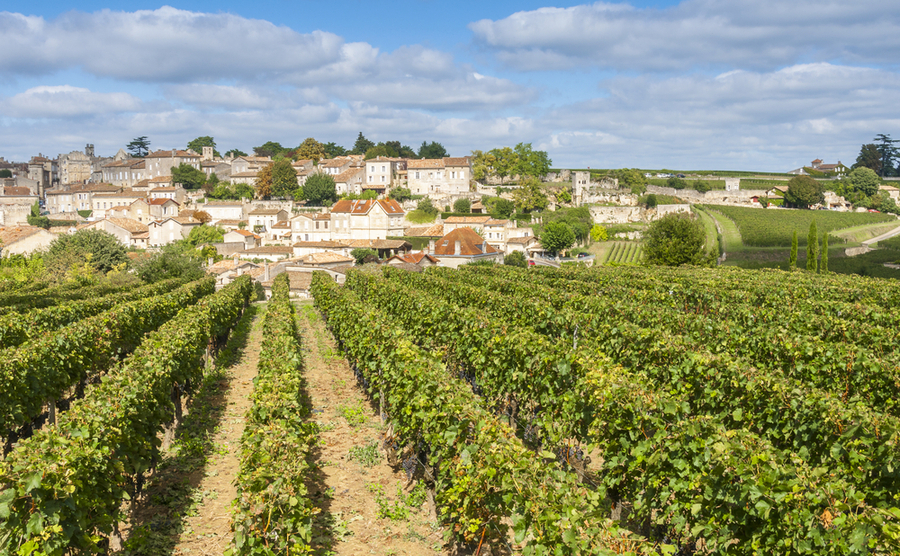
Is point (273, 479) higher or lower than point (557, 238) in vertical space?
lower

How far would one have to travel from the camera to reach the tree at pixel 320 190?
90625 mm

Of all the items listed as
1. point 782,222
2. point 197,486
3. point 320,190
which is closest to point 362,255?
point 320,190

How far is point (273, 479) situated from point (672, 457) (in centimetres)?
442

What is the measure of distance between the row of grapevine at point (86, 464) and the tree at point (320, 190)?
8250 cm

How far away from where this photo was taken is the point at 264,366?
11641mm

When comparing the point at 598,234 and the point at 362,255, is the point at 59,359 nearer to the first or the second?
the point at 362,255

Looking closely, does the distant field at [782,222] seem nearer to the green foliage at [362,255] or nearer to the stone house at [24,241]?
the green foliage at [362,255]

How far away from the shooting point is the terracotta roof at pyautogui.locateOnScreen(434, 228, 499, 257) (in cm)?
6031

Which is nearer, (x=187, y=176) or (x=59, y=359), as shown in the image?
(x=59, y=359)

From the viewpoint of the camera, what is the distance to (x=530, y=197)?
87.2m

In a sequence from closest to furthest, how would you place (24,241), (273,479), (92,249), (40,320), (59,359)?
1. (273,479)
2. (59,359)
3. (40,320)
4. (92,249)
5. (24,241)

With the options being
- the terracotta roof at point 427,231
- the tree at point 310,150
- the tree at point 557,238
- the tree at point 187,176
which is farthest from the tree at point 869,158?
the tree at point 187,176

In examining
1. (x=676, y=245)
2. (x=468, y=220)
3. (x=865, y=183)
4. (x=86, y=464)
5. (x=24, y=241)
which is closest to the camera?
(x=86, y=464)

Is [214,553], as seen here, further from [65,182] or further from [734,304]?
[65,182]
